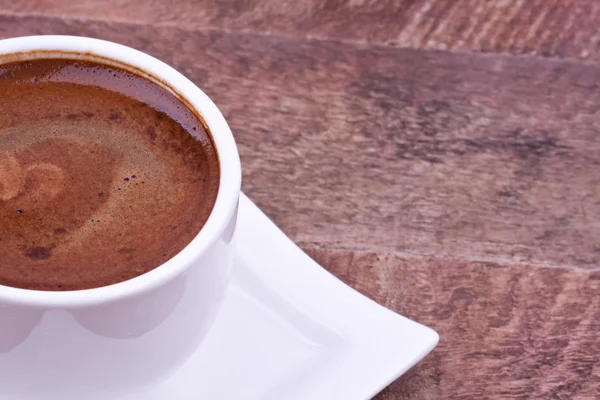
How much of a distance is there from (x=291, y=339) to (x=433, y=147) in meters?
0.49

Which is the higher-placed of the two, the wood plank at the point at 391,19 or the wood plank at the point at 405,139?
the wood plank at the point at 391,19

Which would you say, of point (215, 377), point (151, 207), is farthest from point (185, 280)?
point (215, 377)

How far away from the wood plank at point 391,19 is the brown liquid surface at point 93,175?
53cm

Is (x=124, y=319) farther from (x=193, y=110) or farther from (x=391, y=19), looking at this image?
(x=391, y=19)

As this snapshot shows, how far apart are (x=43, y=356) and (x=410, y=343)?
1.62ft

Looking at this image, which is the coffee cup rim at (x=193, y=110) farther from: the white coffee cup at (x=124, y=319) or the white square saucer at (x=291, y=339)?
the white square saucer at (x=291, y=339)

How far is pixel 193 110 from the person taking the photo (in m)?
1.07

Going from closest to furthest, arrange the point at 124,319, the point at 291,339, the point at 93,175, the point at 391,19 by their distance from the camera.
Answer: the point at 124,319 → the point at 93,175 → the point at 291,339 → the point at 391,19

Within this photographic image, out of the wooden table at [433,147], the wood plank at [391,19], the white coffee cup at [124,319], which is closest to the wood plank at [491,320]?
the wooden table at [433,147]

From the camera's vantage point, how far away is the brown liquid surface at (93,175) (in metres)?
0.93

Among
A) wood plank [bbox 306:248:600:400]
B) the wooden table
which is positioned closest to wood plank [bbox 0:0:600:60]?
the wooden table

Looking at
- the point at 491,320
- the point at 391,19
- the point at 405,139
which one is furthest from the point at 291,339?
the point at 391,19

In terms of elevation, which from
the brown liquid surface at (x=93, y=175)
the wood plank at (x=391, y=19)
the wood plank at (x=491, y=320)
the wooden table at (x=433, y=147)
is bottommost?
the wood plank at (x=491, y=320)

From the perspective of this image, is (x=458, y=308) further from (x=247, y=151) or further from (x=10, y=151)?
(x=10, y=151)
